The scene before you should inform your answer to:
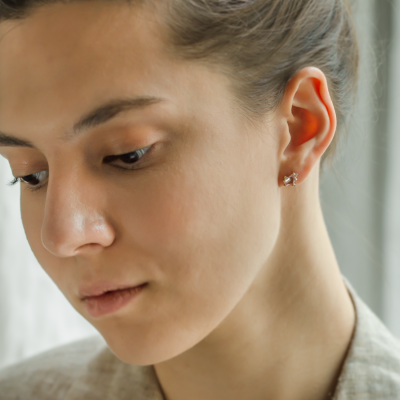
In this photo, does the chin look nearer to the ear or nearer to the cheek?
the cheek

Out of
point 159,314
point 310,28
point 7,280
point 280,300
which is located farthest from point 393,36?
point 7,280

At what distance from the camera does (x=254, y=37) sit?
69cm

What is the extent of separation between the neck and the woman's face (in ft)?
0.26

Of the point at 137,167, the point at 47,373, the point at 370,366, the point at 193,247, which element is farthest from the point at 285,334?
the point at 47,373

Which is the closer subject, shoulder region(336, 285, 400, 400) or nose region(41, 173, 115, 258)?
nose region(41, 173, 115, 258)

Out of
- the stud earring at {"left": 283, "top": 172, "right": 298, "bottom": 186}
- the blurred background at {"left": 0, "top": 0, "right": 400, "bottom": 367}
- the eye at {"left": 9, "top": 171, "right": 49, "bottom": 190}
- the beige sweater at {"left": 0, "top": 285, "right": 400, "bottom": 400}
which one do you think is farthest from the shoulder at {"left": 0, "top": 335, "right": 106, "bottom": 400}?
the stud earring at {"left": 283, "top": 172, "right": 298, "bottom": 186}

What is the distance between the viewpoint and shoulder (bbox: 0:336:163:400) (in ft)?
2.94

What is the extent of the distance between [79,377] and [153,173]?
477 millimetres

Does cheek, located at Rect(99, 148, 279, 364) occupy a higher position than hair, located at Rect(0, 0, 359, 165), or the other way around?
hair, located at Rect(0, 0, 359, 165)

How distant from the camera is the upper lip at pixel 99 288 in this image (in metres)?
0.68

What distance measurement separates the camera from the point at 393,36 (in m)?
1.36

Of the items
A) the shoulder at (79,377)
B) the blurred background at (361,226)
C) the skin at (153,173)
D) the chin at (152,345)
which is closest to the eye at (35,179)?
the skin at (153,173)

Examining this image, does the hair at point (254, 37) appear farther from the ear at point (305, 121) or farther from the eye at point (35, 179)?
the eye at point (35, 179)

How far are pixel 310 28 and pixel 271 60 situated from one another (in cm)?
9
